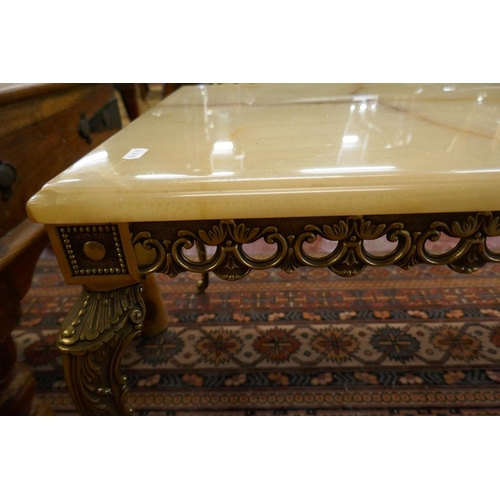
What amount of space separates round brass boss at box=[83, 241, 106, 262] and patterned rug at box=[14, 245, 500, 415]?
0.44m

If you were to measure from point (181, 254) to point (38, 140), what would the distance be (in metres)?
0.39

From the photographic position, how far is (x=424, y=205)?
42 centimetres

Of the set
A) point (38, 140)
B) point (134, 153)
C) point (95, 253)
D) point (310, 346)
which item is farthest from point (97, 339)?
point (310, 346)

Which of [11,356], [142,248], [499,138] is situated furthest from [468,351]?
[11,356]

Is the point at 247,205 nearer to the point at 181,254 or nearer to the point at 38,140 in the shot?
the point at 181,254

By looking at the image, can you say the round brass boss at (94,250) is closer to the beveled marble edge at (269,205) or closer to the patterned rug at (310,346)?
the beveled marble edge at (269,205)

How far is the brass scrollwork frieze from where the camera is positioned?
0.45 metres

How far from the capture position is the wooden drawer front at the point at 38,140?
0.55 m

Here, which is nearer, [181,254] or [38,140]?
[181,254]

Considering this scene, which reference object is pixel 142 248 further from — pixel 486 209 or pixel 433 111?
pixel 433 111

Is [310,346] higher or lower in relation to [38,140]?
lower

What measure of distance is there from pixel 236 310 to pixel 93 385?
0.53 meters

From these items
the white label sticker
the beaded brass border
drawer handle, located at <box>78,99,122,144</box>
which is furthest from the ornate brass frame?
drawer handle, located at <box>78,99,122,144</box>

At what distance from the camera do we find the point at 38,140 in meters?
0.64
